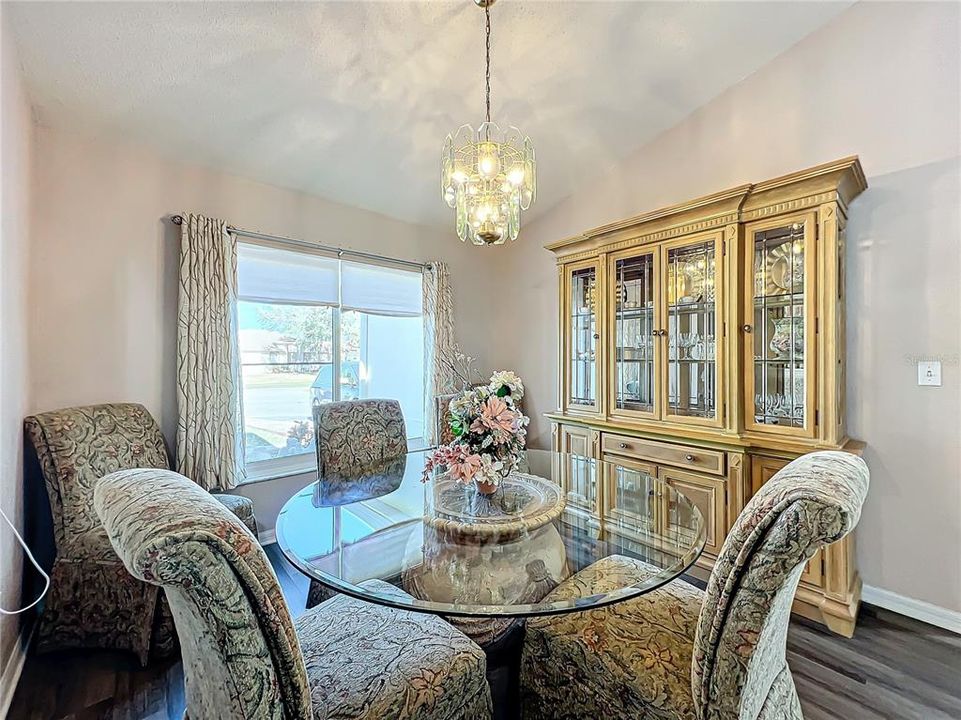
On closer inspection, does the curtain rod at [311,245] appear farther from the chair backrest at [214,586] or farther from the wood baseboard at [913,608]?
the wood baseboard at [913,608]

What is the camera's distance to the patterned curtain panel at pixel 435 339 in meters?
3.75

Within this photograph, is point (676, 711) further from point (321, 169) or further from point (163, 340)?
point (321, 169)

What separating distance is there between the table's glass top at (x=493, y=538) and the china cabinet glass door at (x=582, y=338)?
1.02m

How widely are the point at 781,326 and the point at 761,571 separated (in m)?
1.81

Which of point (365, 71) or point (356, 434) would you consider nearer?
point (365, 71)

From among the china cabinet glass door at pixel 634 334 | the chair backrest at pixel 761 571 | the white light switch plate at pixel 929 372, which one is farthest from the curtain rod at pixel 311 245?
the white light switch plate at pixel 929 372

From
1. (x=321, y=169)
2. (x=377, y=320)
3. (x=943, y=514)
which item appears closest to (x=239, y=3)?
(x=321, y=169)

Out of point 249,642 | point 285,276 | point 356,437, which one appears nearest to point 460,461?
point 249,642

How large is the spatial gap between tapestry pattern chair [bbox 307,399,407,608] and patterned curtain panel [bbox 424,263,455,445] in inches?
38.0

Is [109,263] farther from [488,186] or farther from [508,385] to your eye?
[508,385]

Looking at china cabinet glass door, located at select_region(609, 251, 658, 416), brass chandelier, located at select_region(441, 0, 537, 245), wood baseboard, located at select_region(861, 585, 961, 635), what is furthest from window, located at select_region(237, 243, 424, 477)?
wood baseboard, located at select_region(861, 585, 961, 635)

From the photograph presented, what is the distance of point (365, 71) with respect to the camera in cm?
227

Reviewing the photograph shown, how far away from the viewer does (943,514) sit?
2.08 metres

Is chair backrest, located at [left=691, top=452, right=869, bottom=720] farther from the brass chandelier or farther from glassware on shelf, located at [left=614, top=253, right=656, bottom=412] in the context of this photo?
glassware on shelf, located at [left=614, top=253, right=656, bottom=412]
